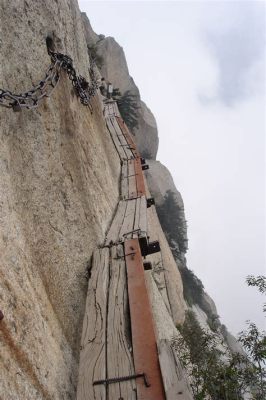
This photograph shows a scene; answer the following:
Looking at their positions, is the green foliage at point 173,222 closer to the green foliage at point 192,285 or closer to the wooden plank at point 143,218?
the green foliage at point 192,285

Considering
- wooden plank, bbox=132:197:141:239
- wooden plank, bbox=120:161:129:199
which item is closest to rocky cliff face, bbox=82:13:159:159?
wooden plank, bbox=120:161:129:199

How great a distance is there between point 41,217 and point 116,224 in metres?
2.64

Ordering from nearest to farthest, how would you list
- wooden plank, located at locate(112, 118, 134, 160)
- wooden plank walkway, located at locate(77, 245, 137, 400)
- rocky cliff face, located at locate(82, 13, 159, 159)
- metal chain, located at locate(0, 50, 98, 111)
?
wooden plank walkway, located at locate(77, 245, 137, 400) → metal chain, located at locate(0, 50, 98, 111) → wooden plank, located at locate(112, 118, 134, 160) → rocky cliff face, located at locate(82, 13, 159, 159)

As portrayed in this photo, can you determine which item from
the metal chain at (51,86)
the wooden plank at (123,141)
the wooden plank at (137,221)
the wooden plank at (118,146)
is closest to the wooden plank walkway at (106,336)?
the wooden plank at (137,221)

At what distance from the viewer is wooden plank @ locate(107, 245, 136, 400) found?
317 centimetres

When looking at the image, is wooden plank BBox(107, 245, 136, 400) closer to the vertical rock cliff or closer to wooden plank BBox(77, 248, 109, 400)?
wooden plank BBox(77, 248, 109, 400)

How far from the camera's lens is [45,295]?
3717mm

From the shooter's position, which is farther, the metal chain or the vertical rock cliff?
the metal chain

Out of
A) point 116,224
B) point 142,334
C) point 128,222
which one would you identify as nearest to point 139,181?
point 116,224

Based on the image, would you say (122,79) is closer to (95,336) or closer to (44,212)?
(44,212)

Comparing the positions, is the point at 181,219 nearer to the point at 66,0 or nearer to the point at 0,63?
the point at 66,0

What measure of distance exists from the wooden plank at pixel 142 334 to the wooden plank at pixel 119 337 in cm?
7

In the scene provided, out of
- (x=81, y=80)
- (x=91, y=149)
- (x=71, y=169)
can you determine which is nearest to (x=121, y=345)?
(x=71, y=169)

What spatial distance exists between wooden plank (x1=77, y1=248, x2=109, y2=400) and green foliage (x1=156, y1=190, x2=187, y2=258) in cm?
2357
